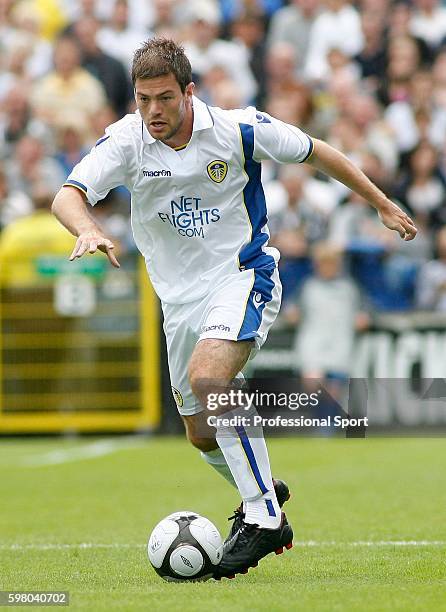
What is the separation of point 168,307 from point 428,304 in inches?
329

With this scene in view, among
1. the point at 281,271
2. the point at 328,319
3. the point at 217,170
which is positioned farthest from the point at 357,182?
the point at 281,271

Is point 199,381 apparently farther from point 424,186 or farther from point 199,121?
point 424,186

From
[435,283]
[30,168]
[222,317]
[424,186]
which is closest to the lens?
[222,317]

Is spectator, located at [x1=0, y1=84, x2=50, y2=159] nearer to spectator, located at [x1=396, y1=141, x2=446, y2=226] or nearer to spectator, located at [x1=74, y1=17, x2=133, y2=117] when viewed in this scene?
spectator, located at [x1=74, y1=17, x2=133, y2=117]

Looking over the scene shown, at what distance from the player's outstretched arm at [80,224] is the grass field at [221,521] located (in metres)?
1.56

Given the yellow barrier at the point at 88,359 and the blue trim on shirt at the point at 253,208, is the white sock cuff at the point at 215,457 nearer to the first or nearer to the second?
the blue trim on shirt at the point at 253,208

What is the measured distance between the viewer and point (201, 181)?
661 cm

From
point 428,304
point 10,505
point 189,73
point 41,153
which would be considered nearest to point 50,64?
point 41,153

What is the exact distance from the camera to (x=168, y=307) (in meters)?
6.85

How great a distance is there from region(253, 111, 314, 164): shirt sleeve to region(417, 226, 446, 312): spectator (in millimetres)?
8218

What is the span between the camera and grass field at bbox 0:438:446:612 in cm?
574

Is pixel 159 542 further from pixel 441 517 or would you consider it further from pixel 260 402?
pixel 441 517

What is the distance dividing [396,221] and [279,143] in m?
0.74

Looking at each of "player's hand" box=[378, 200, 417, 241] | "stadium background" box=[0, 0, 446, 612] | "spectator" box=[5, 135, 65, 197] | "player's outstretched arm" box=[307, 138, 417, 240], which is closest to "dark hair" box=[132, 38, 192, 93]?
"player's outstretched arm" box=[307, 138, 417, 240]
